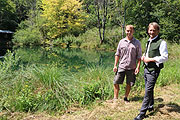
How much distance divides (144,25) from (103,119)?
16759 mm

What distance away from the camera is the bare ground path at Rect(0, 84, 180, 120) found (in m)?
2.46

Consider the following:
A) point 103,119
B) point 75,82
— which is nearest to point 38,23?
point 75,82

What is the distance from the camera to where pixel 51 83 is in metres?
3.28

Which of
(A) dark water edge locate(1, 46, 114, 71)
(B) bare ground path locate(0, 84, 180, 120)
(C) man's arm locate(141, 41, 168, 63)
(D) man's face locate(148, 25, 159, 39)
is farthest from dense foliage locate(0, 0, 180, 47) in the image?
(C) man's arm locate(141, 41, 168, 63)

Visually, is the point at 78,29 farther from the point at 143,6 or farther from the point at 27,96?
the point at 27,96

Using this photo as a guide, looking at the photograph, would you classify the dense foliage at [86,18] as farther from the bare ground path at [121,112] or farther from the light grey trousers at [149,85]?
the light grey trousers at [149,85]

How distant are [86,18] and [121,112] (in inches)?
886

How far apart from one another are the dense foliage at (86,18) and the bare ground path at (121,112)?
11.7 m

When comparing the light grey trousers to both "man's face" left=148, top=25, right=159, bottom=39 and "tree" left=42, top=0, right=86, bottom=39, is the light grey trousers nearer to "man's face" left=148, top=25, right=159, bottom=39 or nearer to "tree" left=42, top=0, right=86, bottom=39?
"man's face" left=148, top=25, right=159, bottom=39

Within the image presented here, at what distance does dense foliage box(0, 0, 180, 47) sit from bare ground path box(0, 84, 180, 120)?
38.4ft

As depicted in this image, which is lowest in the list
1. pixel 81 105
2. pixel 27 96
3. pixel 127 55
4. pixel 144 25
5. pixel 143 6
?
pixel 81 105

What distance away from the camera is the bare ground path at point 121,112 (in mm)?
2457

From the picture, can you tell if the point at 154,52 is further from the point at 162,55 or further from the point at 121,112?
the point at 121,112

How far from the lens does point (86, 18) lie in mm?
23781
